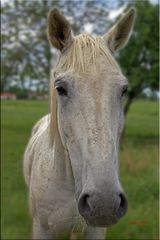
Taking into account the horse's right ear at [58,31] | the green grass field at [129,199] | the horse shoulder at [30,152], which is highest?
the horse's right ear at [58,31]

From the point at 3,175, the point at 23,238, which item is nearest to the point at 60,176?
the point at 23,238

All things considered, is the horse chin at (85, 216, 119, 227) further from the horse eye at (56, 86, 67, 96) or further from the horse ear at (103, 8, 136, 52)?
the horse ear at (103, 8, 136, 52)

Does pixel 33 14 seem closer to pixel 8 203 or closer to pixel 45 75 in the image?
pixel 45 75

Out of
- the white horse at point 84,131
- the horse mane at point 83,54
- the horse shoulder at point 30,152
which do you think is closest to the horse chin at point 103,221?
the white horse at point 84,131

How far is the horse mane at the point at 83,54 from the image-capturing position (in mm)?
2070

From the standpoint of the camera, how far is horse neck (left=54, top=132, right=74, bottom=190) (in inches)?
97.6

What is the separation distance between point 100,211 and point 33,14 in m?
14.0

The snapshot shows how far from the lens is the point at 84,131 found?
1883mm

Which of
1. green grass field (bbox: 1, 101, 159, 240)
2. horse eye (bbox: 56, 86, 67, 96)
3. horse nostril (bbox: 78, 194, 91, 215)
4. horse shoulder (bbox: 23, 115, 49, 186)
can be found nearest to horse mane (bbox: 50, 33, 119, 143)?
horse eye (bbox: 56, 86, 67, 96)

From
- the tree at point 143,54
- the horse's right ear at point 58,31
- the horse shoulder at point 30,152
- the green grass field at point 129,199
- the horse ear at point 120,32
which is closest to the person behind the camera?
the horse's right ear at point 58,31

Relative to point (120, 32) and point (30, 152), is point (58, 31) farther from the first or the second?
point (30, 152)

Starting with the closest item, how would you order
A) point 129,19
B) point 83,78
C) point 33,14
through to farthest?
1. point 83,78
2. point 129,19
3. point 33,14

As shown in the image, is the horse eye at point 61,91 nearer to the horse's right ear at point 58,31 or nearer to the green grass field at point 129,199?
the horse's right ear at point 58,31

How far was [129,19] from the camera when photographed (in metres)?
2.48
